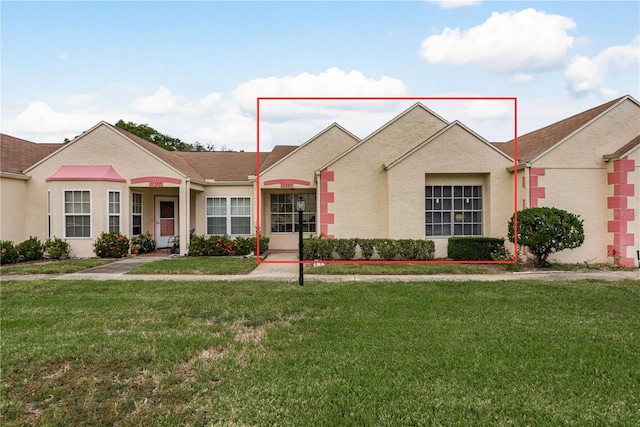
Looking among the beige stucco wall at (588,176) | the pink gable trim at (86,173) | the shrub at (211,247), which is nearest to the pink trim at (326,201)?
the shrub at (211,247)

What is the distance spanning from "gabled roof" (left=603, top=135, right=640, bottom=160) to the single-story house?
4 cm

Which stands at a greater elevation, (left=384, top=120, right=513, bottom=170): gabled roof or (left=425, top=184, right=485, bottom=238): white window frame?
(left=384, top=120, right=513, bottom=170): gabled roof

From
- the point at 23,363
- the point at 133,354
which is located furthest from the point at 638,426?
the point at 23,363

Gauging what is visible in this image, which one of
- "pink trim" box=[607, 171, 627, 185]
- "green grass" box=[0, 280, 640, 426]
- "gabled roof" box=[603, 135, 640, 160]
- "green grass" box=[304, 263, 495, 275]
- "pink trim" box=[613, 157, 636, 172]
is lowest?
"green grass" box=[0, 280, 640, 426]

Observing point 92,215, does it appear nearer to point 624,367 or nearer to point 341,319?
point 341,319

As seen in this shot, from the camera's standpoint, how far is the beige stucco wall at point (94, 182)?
14.9 m

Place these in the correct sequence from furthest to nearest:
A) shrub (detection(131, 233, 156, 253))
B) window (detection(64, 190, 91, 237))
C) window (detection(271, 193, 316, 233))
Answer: window (detection(271, 193, 316, 233))
shrub (detection(131, 233, 156, 253))
window (detection(64, 190, 91, 237))

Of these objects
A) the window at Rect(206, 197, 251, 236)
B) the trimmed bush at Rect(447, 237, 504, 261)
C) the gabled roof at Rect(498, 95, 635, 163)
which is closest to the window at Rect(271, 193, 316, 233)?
the window at Rect(206, 197, 251, 236)

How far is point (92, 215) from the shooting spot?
14.9 meters

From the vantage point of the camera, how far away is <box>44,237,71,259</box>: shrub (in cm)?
1416

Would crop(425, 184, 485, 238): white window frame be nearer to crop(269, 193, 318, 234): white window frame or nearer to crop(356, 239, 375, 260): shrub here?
crop(356, 239, 375, 260): shrub

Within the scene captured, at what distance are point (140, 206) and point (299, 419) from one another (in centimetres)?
1580

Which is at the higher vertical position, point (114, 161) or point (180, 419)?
point (114, 161)

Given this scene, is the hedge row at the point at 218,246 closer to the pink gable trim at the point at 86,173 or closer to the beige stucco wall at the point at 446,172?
the pink gable trim at the point at 86,173
